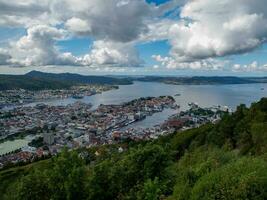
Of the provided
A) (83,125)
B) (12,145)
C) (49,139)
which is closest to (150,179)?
(49,139)

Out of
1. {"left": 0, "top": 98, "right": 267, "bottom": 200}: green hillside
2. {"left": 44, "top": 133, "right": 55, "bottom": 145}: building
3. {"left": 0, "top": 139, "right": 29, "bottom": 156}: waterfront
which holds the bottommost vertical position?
{"left": 0, "top": 139, "right": 29, "bottom": 156}: waterfront

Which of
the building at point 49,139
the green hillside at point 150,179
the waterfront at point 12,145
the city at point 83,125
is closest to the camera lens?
the green hillside at point 150,179

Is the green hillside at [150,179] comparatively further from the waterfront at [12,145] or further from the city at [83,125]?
the waterfront at [12,145]

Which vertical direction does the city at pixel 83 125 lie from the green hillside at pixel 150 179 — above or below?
below

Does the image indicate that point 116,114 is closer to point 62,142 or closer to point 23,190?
point 62,142

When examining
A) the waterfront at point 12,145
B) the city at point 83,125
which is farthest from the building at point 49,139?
the waterfront at point 12,145

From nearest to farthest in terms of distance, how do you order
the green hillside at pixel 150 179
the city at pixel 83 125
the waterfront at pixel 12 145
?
the green hillside at pixel 150 179 < the city at pixel 83 125 < the waterfront at pixel 12 145

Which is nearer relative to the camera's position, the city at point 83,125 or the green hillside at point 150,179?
the green hillside at point 150,179

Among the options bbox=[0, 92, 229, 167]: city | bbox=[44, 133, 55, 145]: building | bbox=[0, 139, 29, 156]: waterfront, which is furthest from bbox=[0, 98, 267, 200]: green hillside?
bbox=[44, 133, 55, 145]: building

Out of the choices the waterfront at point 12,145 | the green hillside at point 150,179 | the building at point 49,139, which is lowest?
the waterfront at point 12,145

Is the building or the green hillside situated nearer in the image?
the green hillside

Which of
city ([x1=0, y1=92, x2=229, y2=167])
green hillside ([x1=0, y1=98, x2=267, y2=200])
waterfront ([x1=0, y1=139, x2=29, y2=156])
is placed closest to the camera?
green hillside ([x1=0, y1=98, x2=267, y2=200])

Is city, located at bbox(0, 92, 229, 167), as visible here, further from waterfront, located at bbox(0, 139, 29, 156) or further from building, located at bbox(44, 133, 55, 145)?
waterfront, located at bbox(0, 139, 29, 156)
